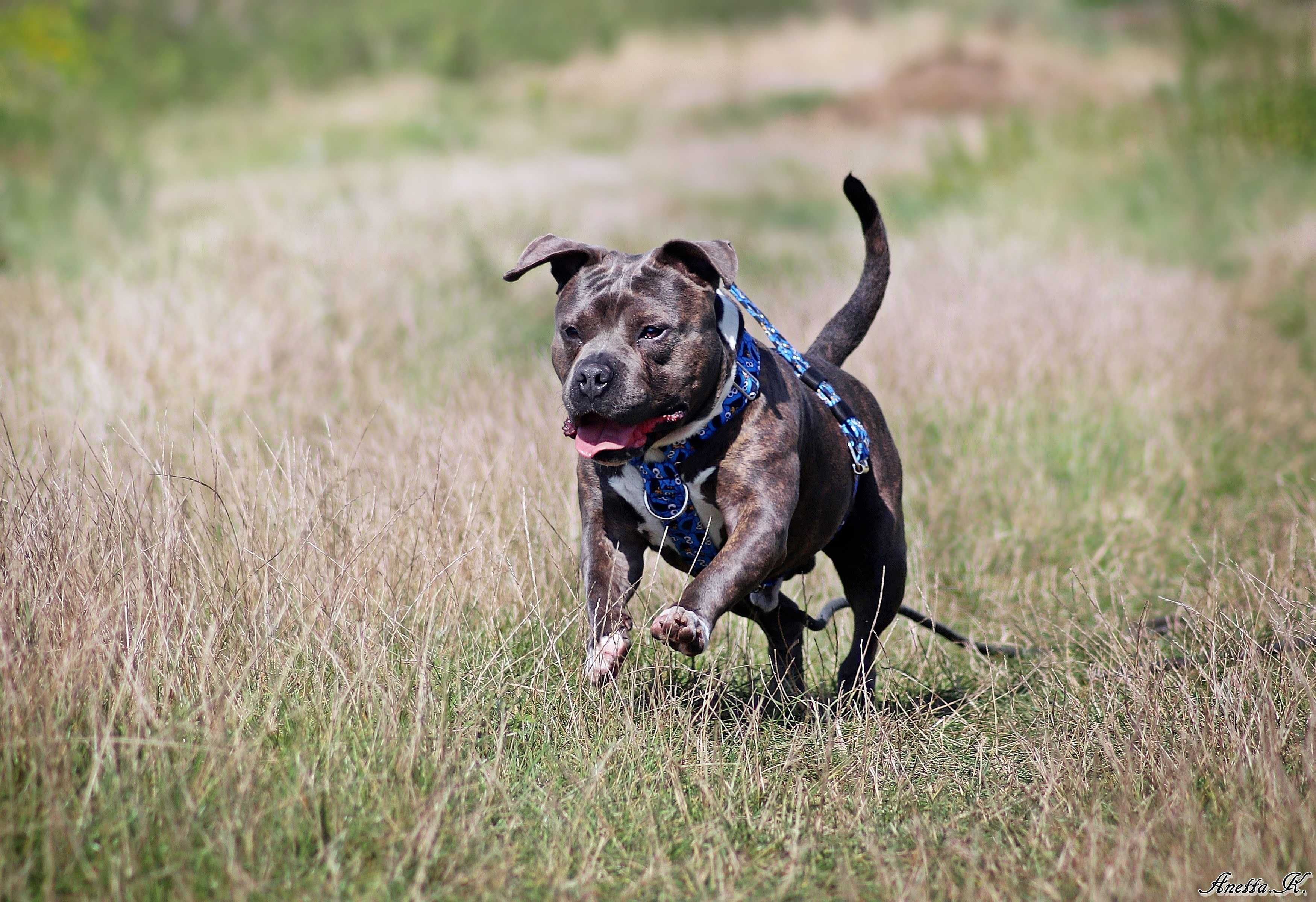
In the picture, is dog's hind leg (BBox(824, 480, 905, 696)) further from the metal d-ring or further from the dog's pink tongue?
the dog's pink tongue

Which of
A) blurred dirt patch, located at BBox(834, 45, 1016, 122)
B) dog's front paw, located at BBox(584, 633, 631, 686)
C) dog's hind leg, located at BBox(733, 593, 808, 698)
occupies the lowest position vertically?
dog's hind leg, located at BBox(733, 593, 808, 698)

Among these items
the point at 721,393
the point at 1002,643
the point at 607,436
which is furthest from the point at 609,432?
the point at 1002,643

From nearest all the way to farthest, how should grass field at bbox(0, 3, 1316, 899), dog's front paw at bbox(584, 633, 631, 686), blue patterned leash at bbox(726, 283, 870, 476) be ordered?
grass field at bbox(0, 3, 1316, 899) → dog's front paw at bbox(584, 633, 631, 686) → blue patterned leash at bbox(726, 283, 870, 476)

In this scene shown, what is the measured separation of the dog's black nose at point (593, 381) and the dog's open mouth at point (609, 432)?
2.8 inches

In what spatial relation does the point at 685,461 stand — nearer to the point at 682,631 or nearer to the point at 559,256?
the point at 682,631

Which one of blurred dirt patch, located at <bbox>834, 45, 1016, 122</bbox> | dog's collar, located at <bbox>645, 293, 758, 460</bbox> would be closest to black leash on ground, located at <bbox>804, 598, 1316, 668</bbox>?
dog's collar, located at <bbox>645, 293, 758, 460</bbox>

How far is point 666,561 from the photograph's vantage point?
398 cm

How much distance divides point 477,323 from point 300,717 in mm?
6300

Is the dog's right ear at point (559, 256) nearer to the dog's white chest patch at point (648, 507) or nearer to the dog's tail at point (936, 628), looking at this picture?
the dog's white chest patch at point (648, 507)

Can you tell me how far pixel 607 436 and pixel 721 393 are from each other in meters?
0.39

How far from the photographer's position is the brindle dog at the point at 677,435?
3441 mm

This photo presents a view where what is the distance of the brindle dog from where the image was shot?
3.44 meters

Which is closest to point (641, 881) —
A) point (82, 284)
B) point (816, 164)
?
point (82, 284)

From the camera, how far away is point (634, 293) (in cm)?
367
